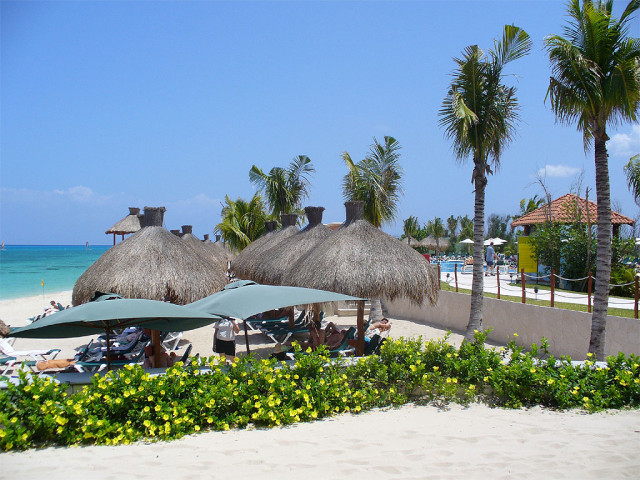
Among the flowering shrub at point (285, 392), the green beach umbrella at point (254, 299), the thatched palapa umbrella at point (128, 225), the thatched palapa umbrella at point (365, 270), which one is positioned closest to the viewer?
the flowering shrub at point (285, 392)

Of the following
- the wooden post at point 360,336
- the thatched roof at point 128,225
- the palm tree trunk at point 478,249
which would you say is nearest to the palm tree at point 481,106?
the palm tree trunk at point 478,249

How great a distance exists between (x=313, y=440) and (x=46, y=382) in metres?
2.91

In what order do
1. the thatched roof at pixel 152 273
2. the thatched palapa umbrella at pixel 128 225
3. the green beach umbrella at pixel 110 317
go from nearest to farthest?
the green beach umbrella at pixel 110 317 < the thatched roof at pixel 152 273 < the thatched palapa umbrella at pixel 128 225

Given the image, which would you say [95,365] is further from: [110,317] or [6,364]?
[110,317]

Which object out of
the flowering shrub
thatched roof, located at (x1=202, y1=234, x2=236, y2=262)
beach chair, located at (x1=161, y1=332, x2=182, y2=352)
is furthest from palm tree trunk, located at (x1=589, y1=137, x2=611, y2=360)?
thatched roof, located at (x1=202, y1=234, x2=236, y2=262)

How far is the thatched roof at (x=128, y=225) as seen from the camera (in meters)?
22.2

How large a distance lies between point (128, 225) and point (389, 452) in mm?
20724

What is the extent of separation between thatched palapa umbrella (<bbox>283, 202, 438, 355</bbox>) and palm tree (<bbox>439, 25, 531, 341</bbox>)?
1.82 m

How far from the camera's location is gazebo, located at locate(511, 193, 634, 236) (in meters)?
18.7

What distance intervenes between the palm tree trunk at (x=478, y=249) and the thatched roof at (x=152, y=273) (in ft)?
18.1

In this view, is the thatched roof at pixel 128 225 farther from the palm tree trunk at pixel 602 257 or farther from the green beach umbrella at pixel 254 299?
the palm tree trunk at pixel 602 257

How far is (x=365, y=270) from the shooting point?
8.91m

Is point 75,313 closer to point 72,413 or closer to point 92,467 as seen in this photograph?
point 72,413

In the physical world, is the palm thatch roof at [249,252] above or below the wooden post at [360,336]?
above
